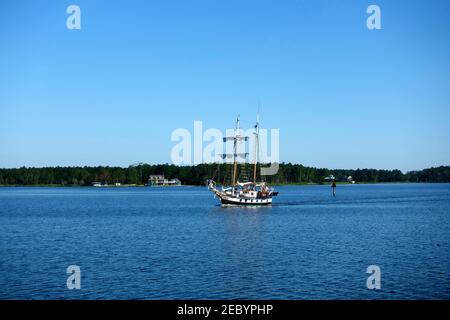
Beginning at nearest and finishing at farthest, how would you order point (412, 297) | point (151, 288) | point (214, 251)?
1. point (412, 297)
2. point (151, 288)
3. point (214, 251)

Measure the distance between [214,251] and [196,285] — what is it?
56.3ft

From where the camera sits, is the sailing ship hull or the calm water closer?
the calm water

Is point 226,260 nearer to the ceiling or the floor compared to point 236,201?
nearer to the floor

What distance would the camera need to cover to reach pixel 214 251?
56688mm

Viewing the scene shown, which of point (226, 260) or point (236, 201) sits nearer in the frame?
point (226, 260)

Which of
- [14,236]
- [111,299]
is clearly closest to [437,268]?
[111,299]

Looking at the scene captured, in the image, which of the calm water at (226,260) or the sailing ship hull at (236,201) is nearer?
the calm water at (226,260)

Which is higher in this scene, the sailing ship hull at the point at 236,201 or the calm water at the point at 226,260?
the sailing ship hull at the point at 236,201

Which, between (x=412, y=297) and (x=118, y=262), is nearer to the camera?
(x=412, y=297)

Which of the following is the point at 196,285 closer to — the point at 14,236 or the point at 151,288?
the point at 151,288

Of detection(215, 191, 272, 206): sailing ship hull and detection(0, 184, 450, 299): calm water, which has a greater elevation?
detection(215, 191, 272, 206): sailing ship hull
